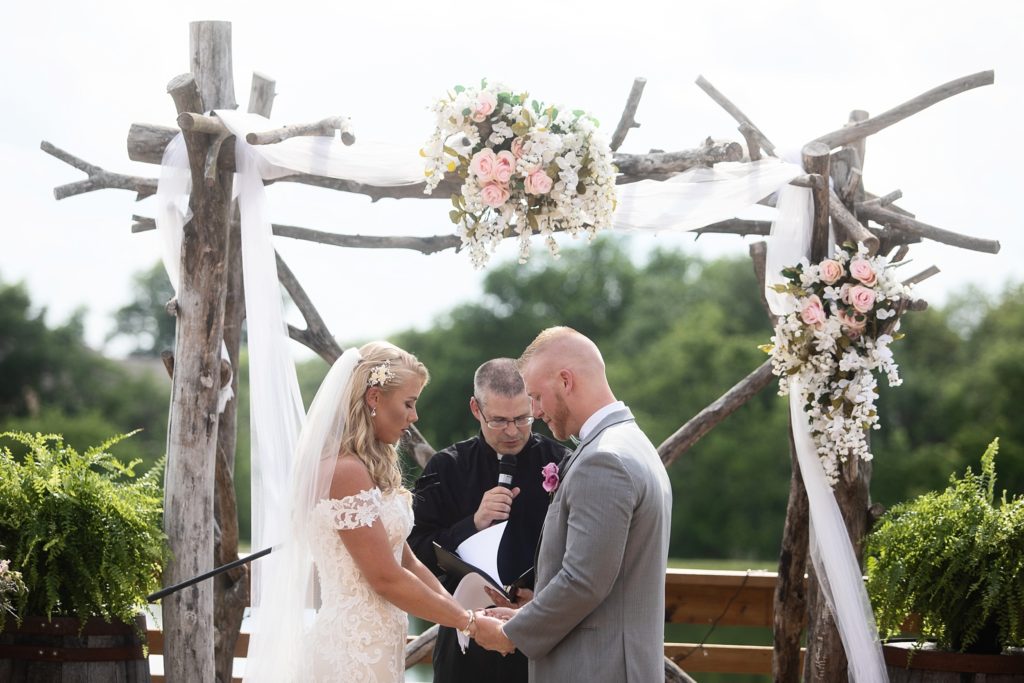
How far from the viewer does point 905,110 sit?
19.5 ft

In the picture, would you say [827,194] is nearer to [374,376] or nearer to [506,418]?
[506,418]

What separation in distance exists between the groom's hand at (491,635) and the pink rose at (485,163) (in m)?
1.67

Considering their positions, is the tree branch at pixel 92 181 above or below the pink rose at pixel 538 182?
above

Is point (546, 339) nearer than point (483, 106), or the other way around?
point (546, 339)

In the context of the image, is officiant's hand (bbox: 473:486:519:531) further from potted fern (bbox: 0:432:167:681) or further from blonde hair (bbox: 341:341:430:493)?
potted fern (bbox: 0:432:167:681)

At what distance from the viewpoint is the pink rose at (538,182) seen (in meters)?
4.74

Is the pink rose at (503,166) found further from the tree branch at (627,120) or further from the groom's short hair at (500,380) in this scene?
the tree branch at (627,120)

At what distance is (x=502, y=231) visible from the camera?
16.2ft

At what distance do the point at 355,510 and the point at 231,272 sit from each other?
271 cm

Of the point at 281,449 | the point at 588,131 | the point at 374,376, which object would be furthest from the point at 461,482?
the point at 588,131

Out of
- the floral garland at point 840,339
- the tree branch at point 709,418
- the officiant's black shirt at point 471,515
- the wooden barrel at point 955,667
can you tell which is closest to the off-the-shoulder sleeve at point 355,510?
the officiant's black shirt at point 471,515

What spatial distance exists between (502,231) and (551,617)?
1814 millimetres

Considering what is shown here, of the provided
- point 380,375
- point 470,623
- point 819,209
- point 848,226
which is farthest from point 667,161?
point 470,623

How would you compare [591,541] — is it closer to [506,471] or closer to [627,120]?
[506,471]
